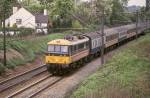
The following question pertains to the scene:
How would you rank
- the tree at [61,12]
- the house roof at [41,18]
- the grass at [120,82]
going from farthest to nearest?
the house roof at [41,18] < the tree at [61,12] < the grass at [120,82]

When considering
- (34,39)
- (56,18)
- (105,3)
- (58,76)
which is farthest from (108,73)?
(105,3)

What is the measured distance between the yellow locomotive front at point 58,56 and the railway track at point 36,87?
1.02m

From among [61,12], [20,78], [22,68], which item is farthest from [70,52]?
[61,12]

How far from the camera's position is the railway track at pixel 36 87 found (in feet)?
81.6

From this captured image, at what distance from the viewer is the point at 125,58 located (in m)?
35.6

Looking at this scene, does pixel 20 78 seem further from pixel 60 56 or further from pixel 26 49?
pixel 26 49

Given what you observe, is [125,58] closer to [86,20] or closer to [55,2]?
[55,2]

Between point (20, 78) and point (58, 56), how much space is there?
3.52 metres

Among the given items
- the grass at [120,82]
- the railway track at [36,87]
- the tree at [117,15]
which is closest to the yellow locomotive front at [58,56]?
the railway track at [36,87]

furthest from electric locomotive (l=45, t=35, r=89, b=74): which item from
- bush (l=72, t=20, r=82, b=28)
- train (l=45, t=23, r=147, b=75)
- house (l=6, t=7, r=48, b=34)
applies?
bush (l=72, t=20, r=82, b=28)

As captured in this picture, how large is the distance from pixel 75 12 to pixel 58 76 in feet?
152

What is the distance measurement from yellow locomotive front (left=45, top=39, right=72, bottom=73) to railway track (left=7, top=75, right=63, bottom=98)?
1025mm

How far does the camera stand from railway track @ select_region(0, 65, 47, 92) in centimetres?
2777

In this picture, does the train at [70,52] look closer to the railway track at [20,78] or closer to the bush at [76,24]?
the railway track at [20,78]
